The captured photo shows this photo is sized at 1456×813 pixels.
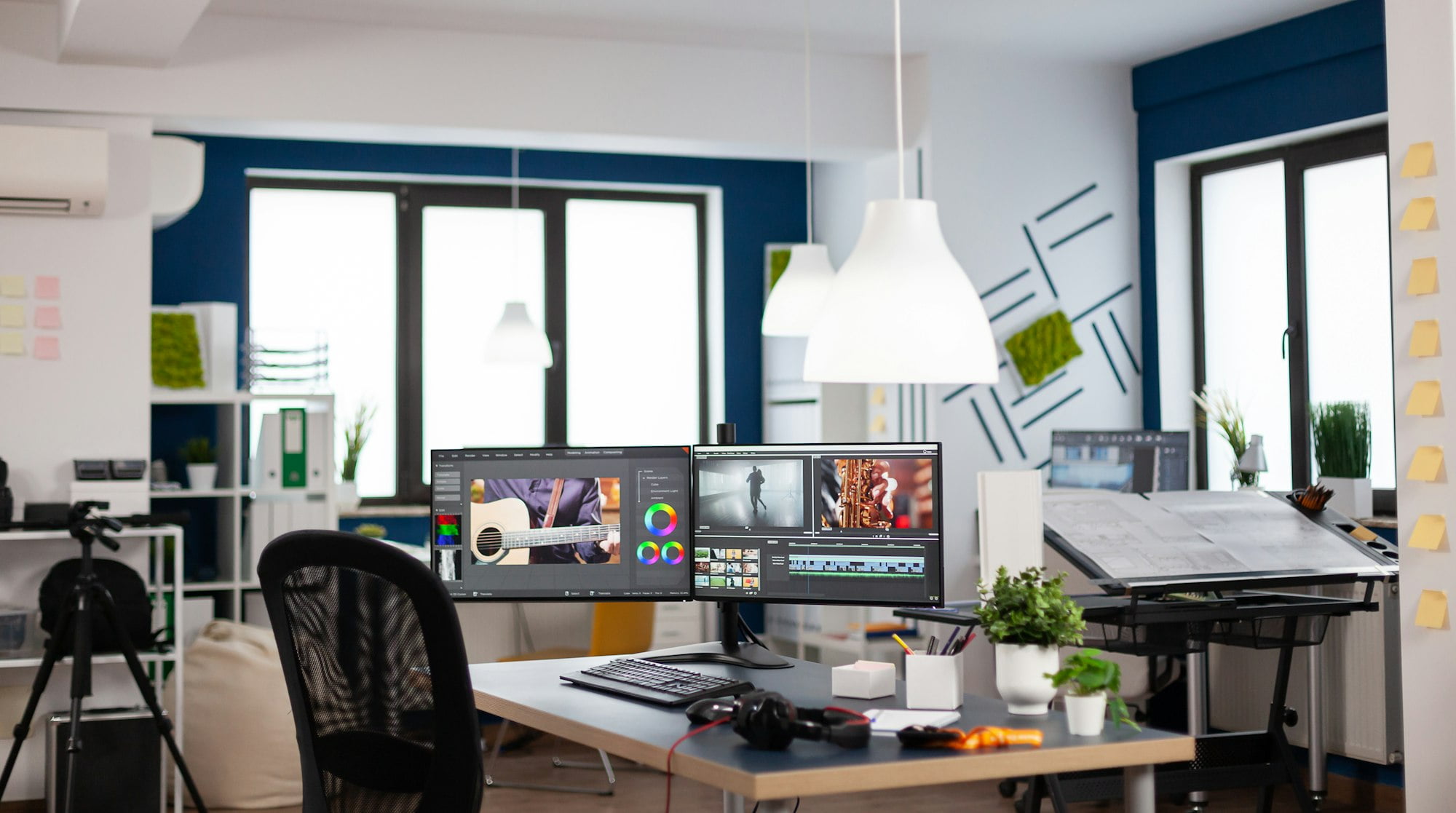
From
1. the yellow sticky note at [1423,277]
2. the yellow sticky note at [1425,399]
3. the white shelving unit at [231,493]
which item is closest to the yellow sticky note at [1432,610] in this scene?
the yellow sticky note at [1425,399]

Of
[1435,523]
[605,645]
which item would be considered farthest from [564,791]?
[1435,523]

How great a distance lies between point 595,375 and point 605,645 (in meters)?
2.00

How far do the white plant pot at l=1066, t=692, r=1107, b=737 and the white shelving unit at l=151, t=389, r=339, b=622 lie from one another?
154 inches

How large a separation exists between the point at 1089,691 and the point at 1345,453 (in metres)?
3.16

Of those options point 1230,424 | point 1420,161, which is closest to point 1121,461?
point 1230,424

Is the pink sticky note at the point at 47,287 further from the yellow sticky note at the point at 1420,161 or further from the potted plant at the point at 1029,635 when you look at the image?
the yellow sticky note at the point at 1420,161

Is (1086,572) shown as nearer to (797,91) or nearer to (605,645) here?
(605,645)

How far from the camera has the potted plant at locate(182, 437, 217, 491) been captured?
5.63 metres

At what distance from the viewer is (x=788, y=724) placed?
7.02ft

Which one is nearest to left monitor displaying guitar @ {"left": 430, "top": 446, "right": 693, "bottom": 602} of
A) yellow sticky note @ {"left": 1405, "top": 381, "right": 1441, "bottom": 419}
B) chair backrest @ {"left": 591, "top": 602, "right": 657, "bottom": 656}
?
yellow sticky note @ {"left": 1405, "top": 381, "right": 1441, "bottom": 419}

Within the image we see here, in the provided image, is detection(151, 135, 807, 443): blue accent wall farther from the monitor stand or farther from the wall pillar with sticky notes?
the wall pillar with sticky notes

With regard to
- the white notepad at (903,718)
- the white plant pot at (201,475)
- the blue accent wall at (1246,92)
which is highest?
the blue accent wall at (1246,92)

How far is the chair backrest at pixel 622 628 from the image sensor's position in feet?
17.4

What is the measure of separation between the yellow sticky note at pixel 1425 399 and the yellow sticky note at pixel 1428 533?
0.76 ft
